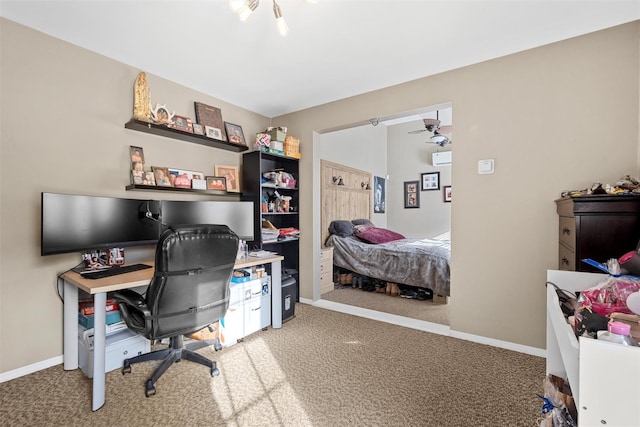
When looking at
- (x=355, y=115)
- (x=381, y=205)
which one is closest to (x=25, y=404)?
(x=355, y=115)

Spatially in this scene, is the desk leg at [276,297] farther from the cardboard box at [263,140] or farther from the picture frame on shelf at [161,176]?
the cardboard box at [263,140]

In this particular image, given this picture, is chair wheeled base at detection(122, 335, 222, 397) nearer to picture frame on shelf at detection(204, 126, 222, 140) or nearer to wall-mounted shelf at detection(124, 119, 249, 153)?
wall-mounted shelf at detection(124, 119, 249, 153)

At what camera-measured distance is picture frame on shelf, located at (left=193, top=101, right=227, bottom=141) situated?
300 cm

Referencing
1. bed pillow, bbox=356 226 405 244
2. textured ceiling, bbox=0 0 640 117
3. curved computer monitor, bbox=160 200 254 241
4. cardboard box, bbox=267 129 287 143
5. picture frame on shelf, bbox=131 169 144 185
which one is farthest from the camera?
bed pillow, bbox=356 226 405 244

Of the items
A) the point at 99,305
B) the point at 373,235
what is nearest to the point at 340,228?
the point at 373,235

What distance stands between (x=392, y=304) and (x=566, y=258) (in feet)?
6.56

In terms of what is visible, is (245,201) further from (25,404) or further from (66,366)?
(25,404)

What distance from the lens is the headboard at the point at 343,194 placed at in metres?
4.32

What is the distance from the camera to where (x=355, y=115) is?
322 centimetres

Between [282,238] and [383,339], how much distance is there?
5.33 feet

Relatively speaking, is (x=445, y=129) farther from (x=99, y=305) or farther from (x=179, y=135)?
(x=99, y=305)

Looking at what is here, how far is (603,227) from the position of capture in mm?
1630

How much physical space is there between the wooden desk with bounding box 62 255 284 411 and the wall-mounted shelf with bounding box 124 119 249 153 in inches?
49.3

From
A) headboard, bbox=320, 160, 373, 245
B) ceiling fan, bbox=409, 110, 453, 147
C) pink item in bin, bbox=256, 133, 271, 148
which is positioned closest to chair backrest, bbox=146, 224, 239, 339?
pink item in bin, bbox=256, 133, 271, 148
